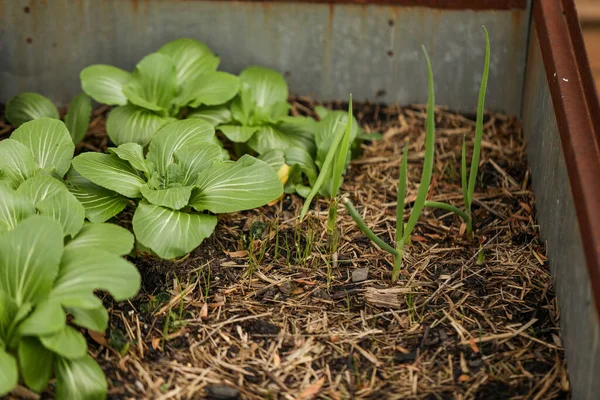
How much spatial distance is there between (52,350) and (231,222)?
32.5 inches

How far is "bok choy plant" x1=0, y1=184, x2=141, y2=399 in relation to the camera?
194 cm

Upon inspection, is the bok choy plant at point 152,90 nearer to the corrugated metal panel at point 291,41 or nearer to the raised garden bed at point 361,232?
the raised garden bed at point 361,232

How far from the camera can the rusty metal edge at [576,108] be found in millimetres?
1964

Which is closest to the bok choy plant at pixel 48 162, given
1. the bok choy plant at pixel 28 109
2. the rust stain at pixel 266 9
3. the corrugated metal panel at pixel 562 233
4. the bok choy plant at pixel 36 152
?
the bok choy plant at pixel 36 152

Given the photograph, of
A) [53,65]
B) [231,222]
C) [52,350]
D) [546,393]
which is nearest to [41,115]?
[53,65]

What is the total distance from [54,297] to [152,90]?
1.14 m

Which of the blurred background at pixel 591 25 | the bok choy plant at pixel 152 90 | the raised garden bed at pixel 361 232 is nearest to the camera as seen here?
the raised garden bed at pixel 361 232

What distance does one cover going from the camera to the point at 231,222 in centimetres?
266

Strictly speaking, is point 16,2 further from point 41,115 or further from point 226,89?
point 226,89

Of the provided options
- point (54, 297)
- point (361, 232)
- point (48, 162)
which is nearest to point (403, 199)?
point (361, 232)

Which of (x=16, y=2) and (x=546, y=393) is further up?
(x=16, y=2)

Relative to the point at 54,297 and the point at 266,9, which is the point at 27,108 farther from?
the point at 54,297

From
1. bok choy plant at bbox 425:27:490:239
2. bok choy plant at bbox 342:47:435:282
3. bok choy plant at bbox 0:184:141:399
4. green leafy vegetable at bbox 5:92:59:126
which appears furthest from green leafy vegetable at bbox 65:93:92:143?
bok choy plant at bbox 425:27:490:239

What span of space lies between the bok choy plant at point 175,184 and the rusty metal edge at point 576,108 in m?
0.87
